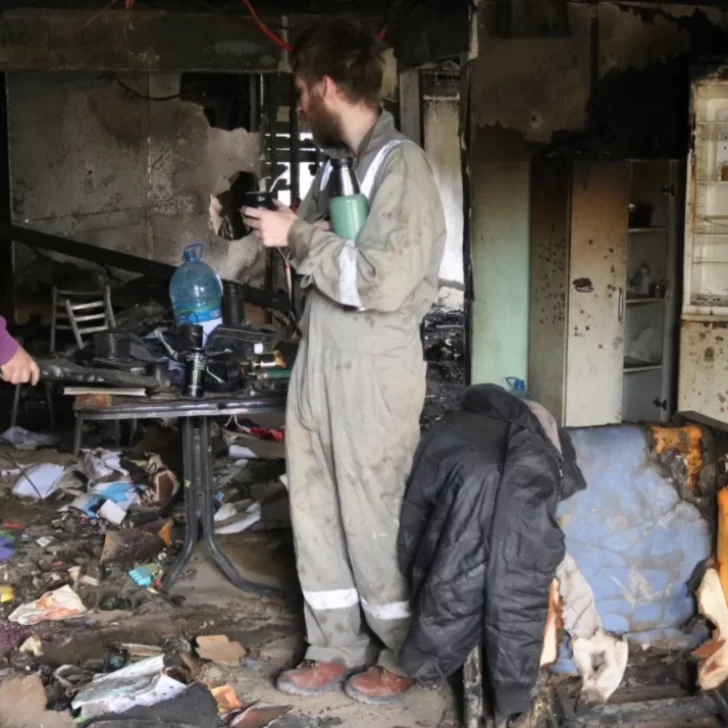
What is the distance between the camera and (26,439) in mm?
5484

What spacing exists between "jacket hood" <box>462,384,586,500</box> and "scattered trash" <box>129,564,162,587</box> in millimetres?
1494

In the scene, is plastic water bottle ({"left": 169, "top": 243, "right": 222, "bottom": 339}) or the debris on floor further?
plastic water bottle ({"left": 169, "top": 243, "right": 222, "bottom": 339})

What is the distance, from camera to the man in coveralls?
250 cm

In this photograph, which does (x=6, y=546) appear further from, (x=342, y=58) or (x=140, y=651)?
(x=342, y=58)

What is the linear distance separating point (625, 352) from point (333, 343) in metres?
3.45

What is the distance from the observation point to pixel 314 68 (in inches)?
101

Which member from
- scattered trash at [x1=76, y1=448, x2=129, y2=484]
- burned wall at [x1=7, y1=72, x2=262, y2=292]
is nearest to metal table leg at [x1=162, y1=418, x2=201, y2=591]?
scattered trash at [x1=76, y1=448, x2=129, y2=484]

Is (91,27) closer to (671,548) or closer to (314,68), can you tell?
(314,68)

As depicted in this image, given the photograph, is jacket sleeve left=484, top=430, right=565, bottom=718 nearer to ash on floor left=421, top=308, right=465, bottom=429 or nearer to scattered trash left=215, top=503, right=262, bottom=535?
scattered trash left=215, top=503, right=262, bottom=535

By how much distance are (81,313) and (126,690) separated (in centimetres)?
465

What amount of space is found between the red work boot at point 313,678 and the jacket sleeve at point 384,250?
1.06 metres

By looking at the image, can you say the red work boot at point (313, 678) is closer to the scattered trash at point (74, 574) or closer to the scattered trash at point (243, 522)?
the scattered trash at point (74, 574)

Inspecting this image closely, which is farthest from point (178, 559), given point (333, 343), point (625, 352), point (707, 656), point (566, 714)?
point (625, 352)

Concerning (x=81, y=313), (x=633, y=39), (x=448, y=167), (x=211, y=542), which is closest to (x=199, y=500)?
(x=211, y=542)
